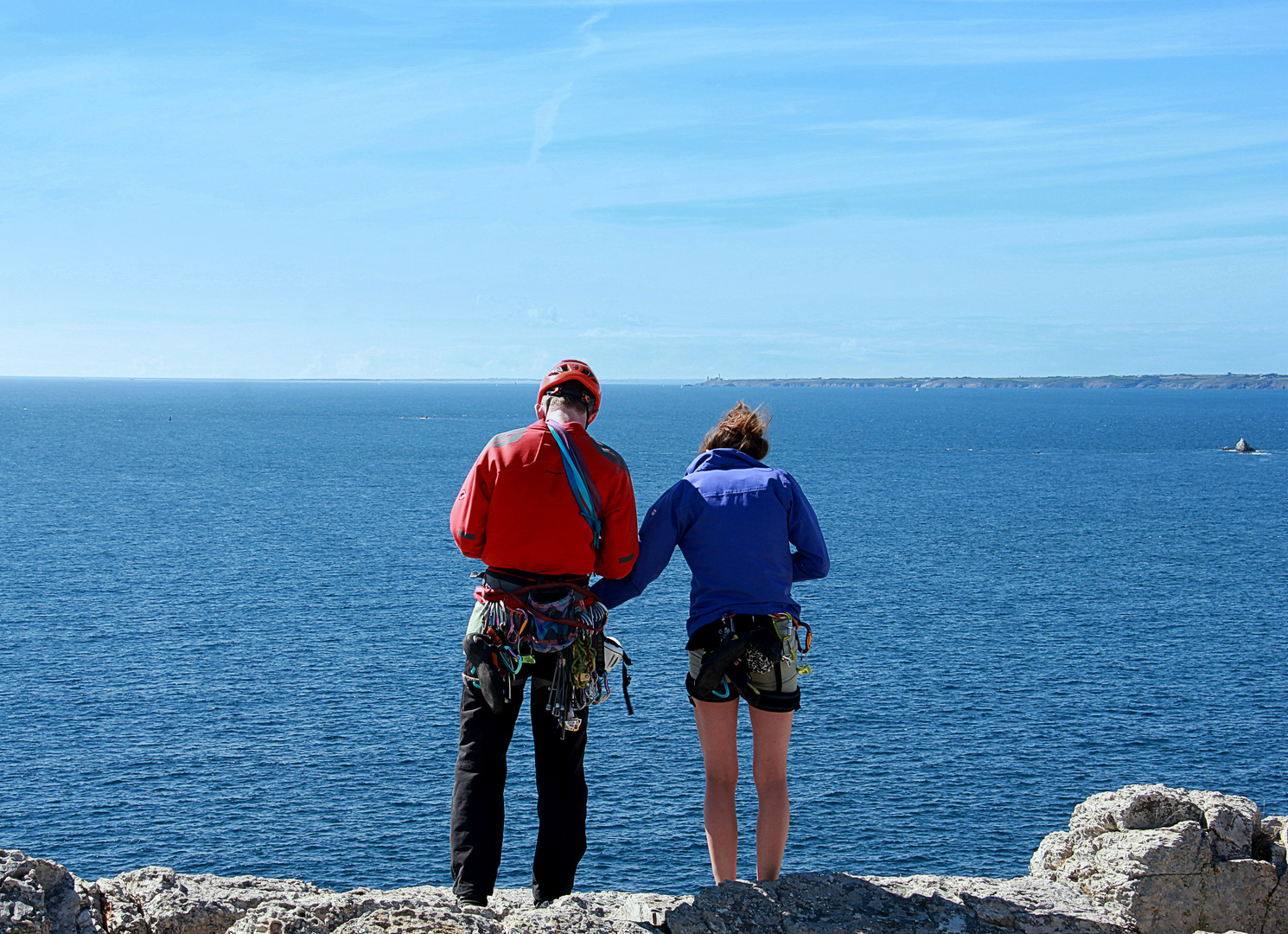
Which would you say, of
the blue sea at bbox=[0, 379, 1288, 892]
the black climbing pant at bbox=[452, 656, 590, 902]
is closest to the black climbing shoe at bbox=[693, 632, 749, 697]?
the black climbing pant at bbox=[452, 656, 590, 902]

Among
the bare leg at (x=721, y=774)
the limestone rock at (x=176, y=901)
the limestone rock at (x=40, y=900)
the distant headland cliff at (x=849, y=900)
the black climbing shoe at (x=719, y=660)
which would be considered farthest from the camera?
the bare leg at (x=721, y=774)

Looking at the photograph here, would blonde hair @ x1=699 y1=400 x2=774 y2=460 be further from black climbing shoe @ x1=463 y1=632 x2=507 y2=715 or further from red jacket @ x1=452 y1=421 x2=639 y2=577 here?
black climbing shoe @ x1=463 y1=632 x2=507 y2=715

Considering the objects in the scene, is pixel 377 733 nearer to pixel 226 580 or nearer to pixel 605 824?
pixel 605 824

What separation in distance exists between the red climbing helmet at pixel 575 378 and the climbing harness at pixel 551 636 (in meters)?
0.90

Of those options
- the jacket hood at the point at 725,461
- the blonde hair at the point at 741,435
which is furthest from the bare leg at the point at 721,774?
the blonde hair at the point at 741,435

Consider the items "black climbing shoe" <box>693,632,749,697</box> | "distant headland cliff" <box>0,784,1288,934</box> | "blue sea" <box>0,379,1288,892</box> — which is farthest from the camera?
"blue sea" <box>0,379,1288,892</box>

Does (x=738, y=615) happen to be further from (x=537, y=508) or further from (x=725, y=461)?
(x=537, y=508)

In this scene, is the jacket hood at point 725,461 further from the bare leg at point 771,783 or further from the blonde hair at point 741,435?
the bare leg at point 771,783

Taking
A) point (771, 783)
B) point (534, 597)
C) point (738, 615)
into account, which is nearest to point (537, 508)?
point (534, 597)

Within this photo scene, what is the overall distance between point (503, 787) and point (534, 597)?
3.01 ft

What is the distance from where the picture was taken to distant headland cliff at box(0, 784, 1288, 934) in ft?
13.6

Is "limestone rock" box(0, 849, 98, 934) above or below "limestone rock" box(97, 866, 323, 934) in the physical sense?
above

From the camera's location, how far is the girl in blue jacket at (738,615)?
17.4 feet

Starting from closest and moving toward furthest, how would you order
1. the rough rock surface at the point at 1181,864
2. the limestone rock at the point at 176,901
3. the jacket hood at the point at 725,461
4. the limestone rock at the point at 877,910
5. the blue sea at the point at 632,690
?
the limestone rock at the point at 176,901, the limestone rock at the point at 877,910, the rough rock surface at the point at 1181,864, the jacket hood at the point at 725,461, the blue sea at the point at 632,690
